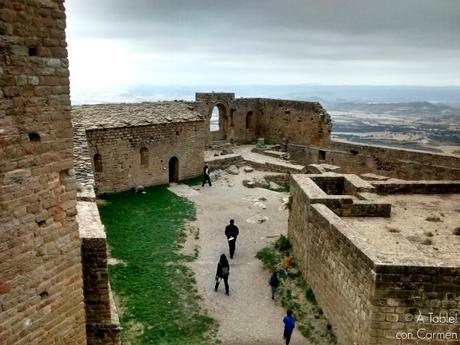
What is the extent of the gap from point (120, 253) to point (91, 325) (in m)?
7.07

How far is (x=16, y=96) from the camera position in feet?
14.9

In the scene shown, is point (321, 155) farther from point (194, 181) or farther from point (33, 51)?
point (33, 51)

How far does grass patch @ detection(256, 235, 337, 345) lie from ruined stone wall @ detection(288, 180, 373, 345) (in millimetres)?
218

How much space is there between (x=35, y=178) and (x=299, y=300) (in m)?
8.54

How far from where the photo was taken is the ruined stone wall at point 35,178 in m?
4.49

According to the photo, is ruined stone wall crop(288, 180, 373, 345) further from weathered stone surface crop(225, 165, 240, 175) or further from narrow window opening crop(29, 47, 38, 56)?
weathered stone surface crop(225, 165, 240, 175)

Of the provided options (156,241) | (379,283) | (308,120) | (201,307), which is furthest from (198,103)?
(379,283)

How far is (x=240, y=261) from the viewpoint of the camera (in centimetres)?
1423

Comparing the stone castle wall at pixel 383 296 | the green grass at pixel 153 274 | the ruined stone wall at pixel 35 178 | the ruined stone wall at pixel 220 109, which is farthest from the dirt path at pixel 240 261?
the ruined stone wall at pixel 220 109

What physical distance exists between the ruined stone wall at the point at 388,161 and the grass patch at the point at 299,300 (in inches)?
400

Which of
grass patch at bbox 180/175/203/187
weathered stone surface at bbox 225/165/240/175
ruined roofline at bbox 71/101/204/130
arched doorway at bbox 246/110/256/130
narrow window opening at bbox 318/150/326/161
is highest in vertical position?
ruined roofline at bbox 71/101/204/130

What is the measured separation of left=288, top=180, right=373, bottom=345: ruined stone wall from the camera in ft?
27.2

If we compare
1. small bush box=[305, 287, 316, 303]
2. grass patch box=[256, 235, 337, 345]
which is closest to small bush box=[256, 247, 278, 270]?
grass patch box=[256, 235, 337, 345]

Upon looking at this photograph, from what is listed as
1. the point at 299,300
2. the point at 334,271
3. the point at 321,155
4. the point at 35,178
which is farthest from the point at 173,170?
the point at 35,178
